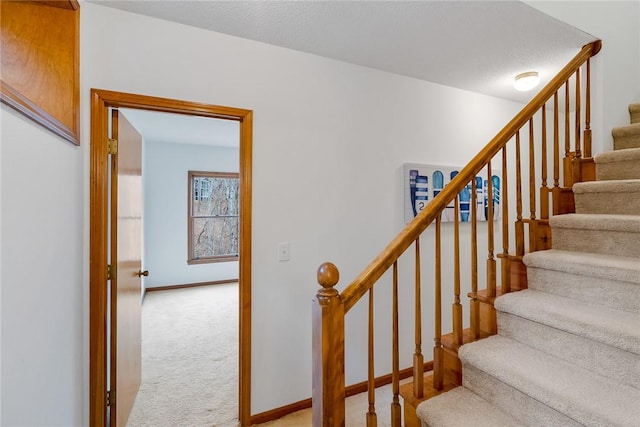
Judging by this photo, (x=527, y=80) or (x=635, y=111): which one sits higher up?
(x=527, y=80)

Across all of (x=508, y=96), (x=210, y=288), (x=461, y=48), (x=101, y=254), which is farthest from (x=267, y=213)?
(x=210, y=288)

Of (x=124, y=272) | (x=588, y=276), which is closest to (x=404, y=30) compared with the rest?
(x=588, y=276)

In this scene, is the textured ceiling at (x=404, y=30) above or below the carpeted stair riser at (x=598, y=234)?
above

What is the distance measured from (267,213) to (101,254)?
952mm

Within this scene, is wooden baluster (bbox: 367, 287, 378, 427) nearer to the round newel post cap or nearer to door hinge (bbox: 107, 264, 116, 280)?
the round newel post cap

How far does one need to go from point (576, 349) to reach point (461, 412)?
0.56 metres

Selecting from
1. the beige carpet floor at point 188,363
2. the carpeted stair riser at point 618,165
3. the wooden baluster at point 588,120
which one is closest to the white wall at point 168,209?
the beige carpet floor at point 188,363

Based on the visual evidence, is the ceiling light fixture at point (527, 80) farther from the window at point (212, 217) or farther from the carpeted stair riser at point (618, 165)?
the window at point (212, 217)

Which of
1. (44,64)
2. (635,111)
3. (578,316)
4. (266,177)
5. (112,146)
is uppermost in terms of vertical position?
(635,111)

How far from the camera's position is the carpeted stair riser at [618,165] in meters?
1.86

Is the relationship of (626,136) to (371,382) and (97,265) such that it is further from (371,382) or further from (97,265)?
(97,265)

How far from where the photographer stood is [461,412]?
1315mm

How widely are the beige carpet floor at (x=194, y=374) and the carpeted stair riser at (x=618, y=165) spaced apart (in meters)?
2.12

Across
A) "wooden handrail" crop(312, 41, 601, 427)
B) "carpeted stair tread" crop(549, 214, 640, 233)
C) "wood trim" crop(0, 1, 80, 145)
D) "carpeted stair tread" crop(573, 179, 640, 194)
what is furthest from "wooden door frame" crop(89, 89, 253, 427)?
"carpeted stair tread" crop(573, 179, 640, 194)
